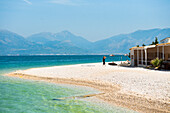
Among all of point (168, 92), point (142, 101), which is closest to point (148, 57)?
point (168, 92)

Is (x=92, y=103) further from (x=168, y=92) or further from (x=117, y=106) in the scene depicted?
(x=168, y=92)

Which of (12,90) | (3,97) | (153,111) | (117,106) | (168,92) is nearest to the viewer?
(153,111)

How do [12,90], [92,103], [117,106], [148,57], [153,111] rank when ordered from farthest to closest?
[148,57], [12,90], [92,103], [117,106], [153,111]

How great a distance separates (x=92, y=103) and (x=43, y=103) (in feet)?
7.06

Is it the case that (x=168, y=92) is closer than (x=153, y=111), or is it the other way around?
(x=153, y=111)

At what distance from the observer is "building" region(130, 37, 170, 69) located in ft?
63.2

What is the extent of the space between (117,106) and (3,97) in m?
5.63

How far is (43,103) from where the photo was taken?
8.55m

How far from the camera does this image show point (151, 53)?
22312 mm

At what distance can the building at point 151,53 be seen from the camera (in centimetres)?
1925

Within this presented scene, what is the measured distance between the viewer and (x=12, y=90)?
11133 millimetres

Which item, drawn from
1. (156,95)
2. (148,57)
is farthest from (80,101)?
(148,57)

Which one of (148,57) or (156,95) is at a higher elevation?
(148,57)

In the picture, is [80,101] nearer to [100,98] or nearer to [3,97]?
[100,98]
